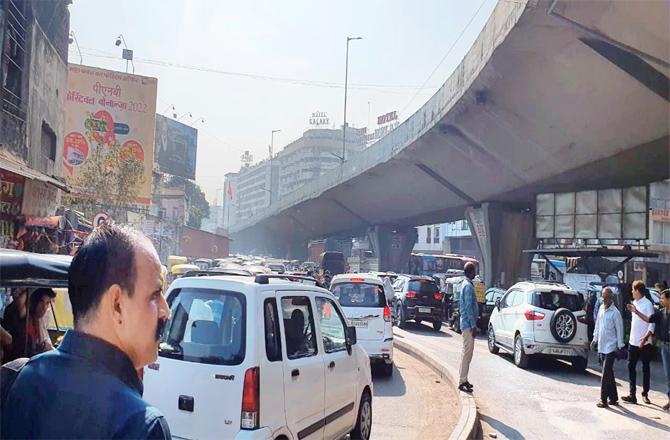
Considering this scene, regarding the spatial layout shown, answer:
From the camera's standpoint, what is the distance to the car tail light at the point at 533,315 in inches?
501

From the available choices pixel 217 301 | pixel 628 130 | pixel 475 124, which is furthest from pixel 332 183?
pixel 217 301

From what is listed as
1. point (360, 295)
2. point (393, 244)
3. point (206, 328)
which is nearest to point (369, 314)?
point (360, 295)

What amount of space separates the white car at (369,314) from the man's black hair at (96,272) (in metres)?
9.74

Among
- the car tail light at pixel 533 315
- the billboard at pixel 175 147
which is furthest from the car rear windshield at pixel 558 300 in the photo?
the billboard at pixel 175 147

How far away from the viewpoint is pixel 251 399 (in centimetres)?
441

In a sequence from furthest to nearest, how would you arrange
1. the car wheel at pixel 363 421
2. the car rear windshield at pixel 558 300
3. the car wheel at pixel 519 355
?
the car rear windshield at pixel 558 300 → the car wheel at pixel 519 355 → the car wheel at pixel 363 421

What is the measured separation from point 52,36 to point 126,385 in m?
15.7

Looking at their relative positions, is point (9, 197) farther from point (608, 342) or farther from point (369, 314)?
point (608, 342)

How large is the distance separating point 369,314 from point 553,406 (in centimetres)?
385

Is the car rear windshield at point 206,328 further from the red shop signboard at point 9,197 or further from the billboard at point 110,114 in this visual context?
the billboard at point 110,114

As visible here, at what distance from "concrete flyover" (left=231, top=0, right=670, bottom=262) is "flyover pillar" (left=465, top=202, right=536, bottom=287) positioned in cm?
81

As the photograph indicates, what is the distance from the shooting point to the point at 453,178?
1210 inches

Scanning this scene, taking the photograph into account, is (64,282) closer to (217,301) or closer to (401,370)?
(217,301)

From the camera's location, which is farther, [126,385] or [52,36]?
[52,36]
